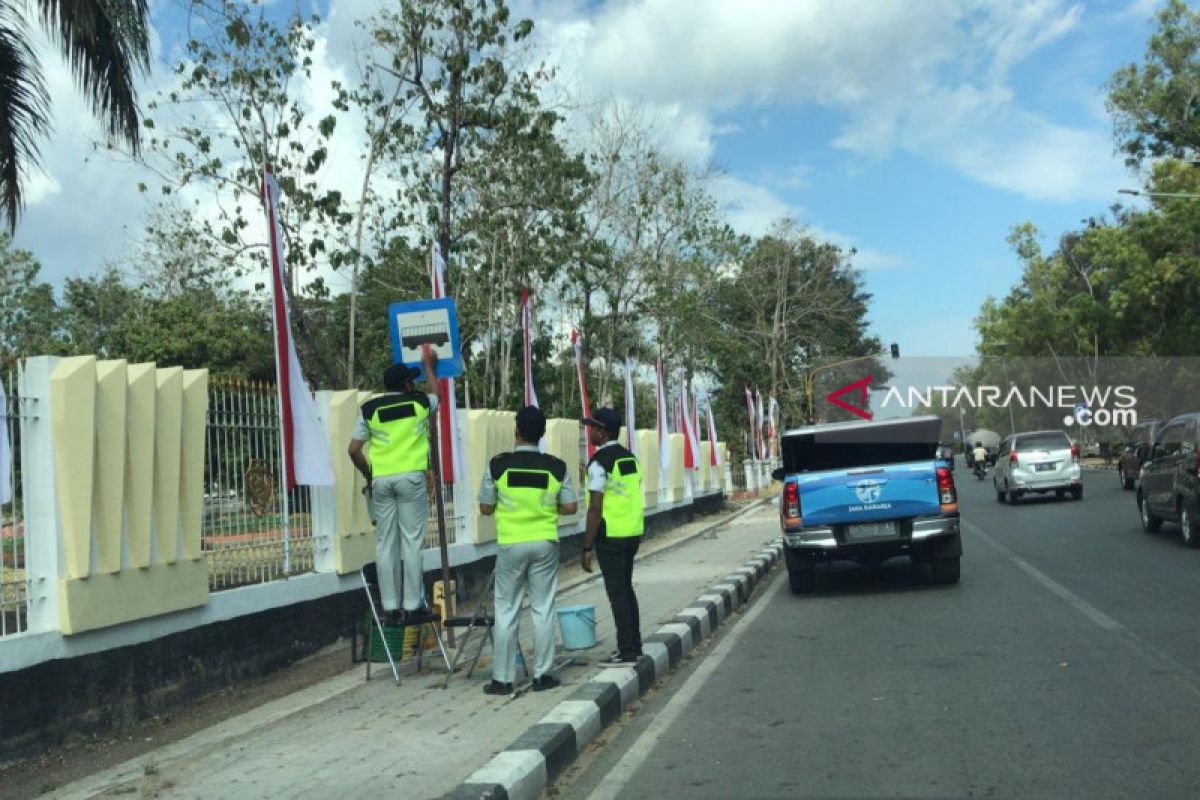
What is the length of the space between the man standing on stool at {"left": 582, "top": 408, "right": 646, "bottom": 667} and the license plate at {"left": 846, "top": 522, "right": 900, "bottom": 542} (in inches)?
183

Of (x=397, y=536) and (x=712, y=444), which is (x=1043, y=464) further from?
(x=397, y=536)

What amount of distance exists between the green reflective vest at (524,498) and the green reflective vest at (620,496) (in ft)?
2.90

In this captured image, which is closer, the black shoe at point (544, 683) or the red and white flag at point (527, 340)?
the black shoe at point (544, 683)

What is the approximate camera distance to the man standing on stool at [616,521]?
8.33 metres

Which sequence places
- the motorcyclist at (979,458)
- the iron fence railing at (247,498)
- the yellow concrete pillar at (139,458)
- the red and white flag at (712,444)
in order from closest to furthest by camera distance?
the yellow concrete pillar at (139,458) → the iron fence railing at (247,498) → the red and white flag at (712,444) → the motorcyclist at (979,458)

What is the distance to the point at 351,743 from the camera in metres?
6.20

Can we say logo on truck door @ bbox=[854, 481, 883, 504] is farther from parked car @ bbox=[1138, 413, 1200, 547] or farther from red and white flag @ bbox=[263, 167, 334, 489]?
red and white flag @ bbox=[263, 167, 334, 489]

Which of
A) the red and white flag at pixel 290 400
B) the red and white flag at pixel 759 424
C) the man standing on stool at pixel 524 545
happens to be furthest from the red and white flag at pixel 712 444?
the man standing on stool at pixel 524 545

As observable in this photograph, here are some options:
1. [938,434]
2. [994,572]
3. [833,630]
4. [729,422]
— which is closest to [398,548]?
[833,630]

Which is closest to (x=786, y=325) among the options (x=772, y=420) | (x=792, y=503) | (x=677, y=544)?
(x=772, y=420)

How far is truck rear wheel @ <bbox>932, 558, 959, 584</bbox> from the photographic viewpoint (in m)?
12.9

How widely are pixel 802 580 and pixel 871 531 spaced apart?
1.12 m

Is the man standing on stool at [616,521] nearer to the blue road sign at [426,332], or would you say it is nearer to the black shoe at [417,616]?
the black shoe at [417,616]

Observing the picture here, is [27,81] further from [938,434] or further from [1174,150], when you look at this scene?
[1174,150]
